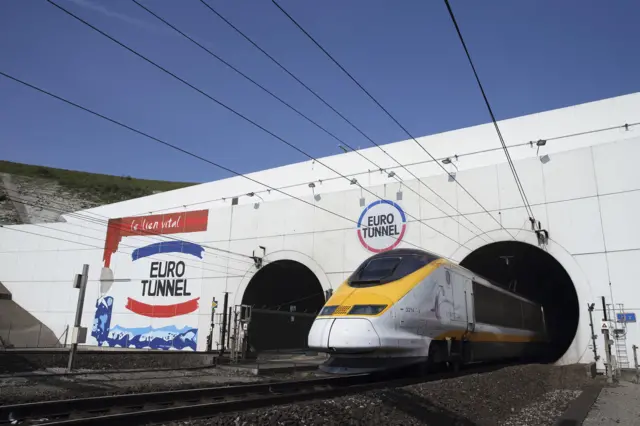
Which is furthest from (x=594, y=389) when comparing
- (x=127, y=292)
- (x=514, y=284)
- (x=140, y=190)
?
(x=140, y=190)

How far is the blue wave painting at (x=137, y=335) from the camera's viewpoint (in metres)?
31.7

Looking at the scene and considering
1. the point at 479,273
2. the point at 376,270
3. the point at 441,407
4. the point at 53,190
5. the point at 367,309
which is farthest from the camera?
the point at 53,190

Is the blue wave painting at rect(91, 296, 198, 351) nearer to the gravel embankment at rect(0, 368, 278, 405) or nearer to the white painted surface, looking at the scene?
the white painted surface

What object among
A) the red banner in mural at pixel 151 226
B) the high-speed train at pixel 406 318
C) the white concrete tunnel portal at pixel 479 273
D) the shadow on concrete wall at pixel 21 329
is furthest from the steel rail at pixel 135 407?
the shadow on concrete wall at pixel 21 329

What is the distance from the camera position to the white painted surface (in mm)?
20578

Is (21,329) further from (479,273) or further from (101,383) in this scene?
(479,273)

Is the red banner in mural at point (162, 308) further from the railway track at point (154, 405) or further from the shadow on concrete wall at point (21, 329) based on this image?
the railway track at point (154, 405)

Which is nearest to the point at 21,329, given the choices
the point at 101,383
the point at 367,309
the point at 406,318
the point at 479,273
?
the point at 101,383

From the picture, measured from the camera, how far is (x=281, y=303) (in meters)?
36.0

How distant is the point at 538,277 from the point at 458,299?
1896 centimetres

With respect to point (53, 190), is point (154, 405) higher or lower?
lower

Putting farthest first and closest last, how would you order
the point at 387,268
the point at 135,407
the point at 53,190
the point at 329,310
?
the point at 53,190, the point at 387,268, the point at 329,310, the point at 135,407

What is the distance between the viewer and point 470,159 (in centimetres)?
2603

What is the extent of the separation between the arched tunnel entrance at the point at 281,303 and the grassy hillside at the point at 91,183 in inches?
2858
